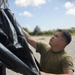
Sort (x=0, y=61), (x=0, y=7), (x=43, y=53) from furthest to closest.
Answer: (x=43, y=53), (x=0, y=7), (x=0, y=61)

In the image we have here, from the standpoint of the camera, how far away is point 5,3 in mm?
3713

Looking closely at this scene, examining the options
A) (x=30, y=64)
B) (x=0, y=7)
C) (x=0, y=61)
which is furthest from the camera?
(x=0, y=7)

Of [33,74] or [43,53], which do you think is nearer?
[33,74]

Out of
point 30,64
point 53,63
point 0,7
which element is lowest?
point 53,63

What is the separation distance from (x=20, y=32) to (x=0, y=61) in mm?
616

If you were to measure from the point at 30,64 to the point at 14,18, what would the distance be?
652mm

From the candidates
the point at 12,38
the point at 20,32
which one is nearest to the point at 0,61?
the point at 12,38

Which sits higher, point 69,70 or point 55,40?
point 55,40

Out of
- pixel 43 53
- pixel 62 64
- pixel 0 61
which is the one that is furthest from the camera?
pixel 43 53

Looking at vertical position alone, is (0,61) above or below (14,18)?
below

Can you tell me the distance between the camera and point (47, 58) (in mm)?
4047

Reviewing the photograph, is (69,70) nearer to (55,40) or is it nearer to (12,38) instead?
(55,40)


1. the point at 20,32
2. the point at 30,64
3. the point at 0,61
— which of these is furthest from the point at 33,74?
the point at 20,32

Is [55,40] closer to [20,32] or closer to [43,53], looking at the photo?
[43,53]
